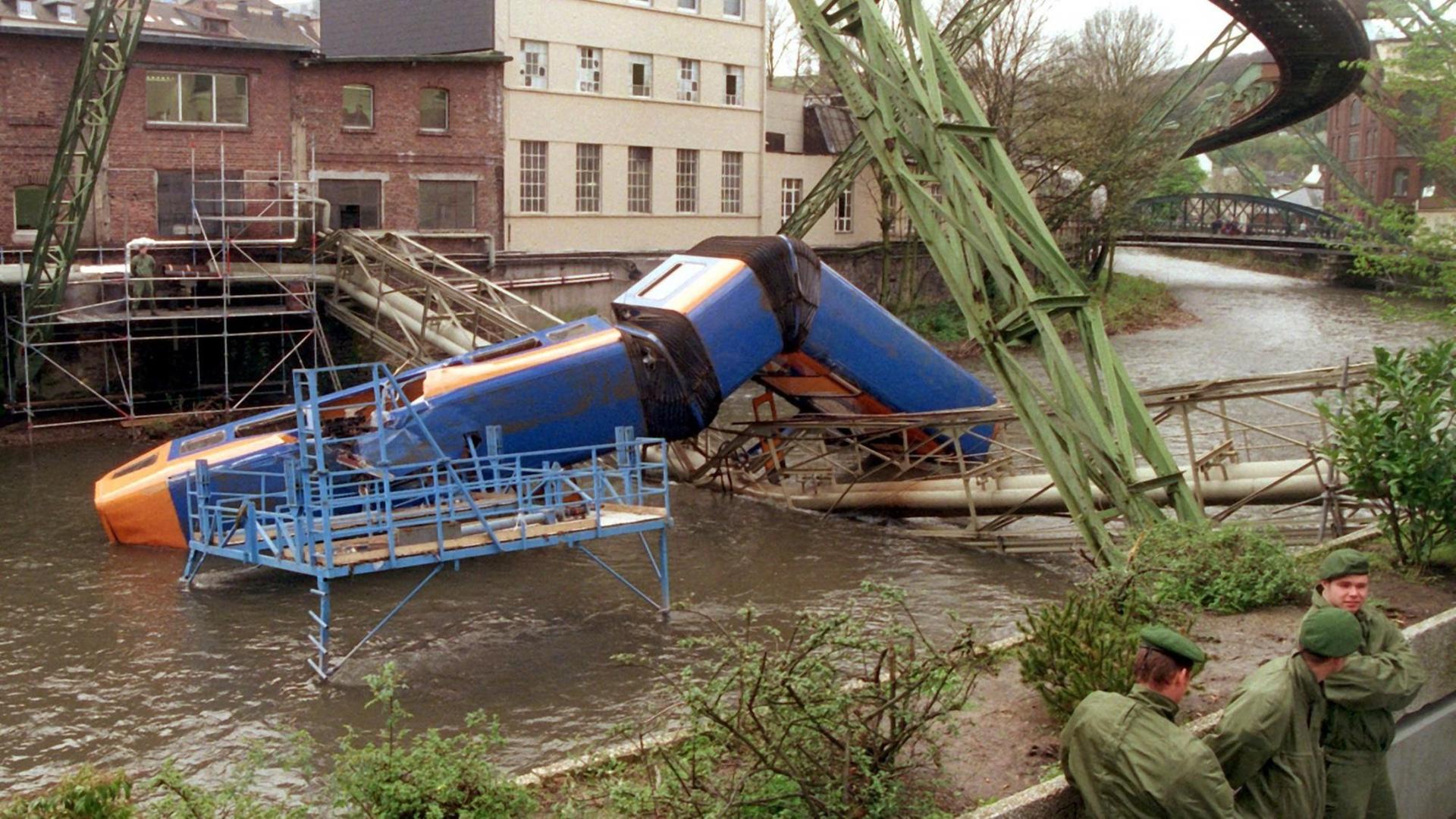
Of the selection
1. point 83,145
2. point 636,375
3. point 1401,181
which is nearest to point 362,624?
point 636,375

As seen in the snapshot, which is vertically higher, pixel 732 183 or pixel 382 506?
pixel 732 183

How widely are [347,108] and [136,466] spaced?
15.7 m

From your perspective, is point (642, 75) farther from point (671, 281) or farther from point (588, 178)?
point (671, 281)

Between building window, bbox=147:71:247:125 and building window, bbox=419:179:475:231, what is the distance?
186 inches

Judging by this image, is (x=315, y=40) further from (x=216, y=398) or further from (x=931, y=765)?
(x=931, y=765)

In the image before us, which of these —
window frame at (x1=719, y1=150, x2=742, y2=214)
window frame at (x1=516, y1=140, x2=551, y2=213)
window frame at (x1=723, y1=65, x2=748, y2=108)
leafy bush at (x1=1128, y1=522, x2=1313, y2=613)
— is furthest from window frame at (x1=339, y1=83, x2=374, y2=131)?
leafy bush at (x1=1128, y1=522, x2=1313, y2=613)

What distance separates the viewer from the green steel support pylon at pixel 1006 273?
14.7 metres

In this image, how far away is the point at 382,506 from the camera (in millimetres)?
16906

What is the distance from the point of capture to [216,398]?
27875 millimetres

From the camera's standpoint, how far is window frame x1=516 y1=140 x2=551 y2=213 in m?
35.9

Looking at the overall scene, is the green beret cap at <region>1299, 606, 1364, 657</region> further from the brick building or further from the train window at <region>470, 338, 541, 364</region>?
the brick building

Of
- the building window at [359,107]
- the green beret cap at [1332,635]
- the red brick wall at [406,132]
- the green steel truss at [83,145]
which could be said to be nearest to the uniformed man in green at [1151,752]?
the green beret cap at [1332,635]

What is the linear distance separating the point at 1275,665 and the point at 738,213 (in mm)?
36604

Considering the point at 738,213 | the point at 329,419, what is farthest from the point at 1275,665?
the point at 738,213
